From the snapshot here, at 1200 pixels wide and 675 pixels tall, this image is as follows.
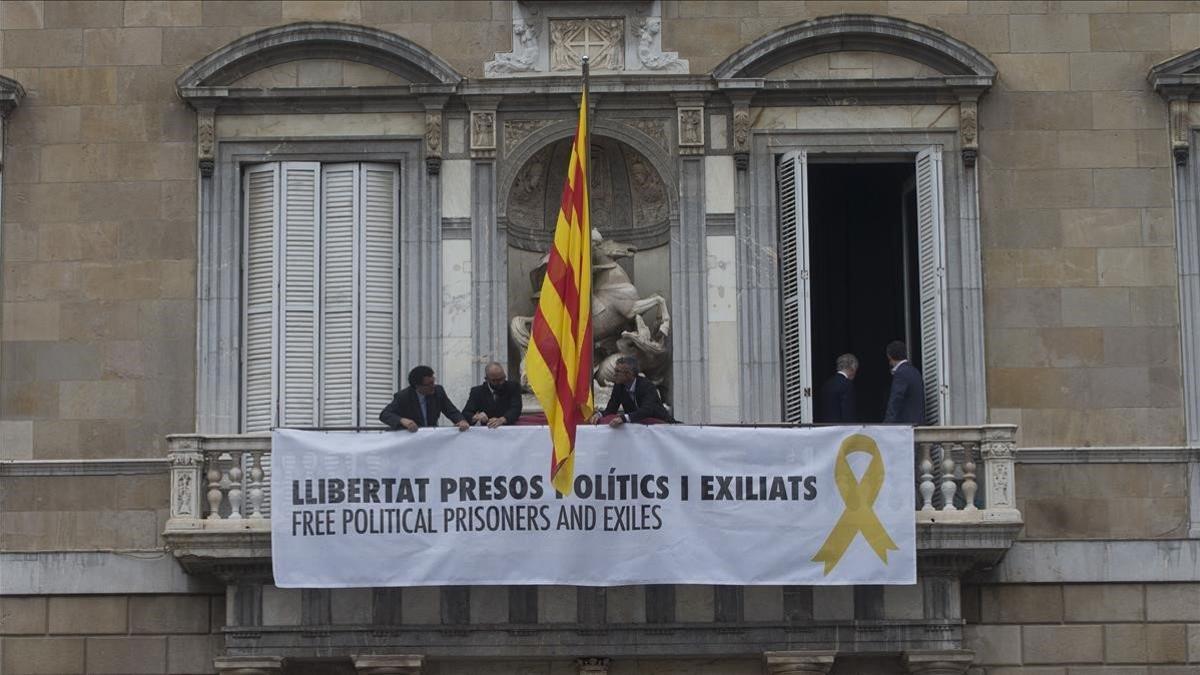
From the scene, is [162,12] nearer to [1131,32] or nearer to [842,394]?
[842,394]

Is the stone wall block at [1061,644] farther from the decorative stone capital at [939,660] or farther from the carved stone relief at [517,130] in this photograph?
the carved stone relief at [517,130]

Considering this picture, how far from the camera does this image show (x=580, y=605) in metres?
27.5

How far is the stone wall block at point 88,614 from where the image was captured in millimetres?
28078

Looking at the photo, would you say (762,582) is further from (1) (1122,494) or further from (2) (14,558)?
(2) (14,558)

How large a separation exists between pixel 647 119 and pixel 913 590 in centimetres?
543

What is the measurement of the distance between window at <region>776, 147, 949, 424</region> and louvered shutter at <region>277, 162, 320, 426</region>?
461 cm

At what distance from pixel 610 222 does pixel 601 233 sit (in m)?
0.18

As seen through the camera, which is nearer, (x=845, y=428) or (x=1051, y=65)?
(x=845, y=428)

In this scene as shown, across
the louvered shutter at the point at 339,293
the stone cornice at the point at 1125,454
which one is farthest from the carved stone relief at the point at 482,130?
the stone cornice at the point at 1125,454

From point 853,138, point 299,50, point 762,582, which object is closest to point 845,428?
point 762,582

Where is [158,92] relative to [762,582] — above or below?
above

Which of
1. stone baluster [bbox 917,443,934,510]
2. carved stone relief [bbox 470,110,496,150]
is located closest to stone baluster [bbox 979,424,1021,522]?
stone baluster [bbox 917,443,934,510]

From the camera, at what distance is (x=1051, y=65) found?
29.1 metres

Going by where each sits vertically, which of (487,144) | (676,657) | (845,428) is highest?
(487,144)
